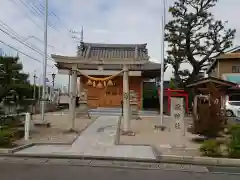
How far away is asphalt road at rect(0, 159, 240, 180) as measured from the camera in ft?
25.1

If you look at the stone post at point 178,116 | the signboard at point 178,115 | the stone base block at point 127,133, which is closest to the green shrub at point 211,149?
the stone post at point 178,116

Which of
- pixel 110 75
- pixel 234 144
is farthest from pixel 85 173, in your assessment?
pixel 110 75

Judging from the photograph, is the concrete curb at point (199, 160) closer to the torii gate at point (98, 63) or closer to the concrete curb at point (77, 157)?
the concrete curb at point (77, 157)

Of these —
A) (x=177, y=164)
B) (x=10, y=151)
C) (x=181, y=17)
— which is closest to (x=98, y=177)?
(x=177, y=164)

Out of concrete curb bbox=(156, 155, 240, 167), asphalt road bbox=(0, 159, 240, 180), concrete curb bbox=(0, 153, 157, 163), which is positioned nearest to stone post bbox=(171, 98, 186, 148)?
concrete curb bbox=(156, 155, 240, 167)

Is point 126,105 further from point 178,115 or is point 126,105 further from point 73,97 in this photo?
point 73,97

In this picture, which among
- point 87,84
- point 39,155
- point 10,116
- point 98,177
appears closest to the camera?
point 98,177

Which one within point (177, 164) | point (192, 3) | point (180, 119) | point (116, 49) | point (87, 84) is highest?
point (192, 3)

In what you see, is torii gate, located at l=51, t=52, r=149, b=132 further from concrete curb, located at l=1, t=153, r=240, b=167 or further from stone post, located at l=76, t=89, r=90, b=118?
stone post, located at l=76, t=89, r=90, b=118

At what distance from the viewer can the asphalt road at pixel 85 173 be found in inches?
302

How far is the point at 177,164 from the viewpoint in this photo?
32.4 ft

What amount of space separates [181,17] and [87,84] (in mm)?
11290

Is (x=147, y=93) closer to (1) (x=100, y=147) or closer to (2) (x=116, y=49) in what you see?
(2) (x=116, y=49)

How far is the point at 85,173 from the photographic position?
26.8ft
